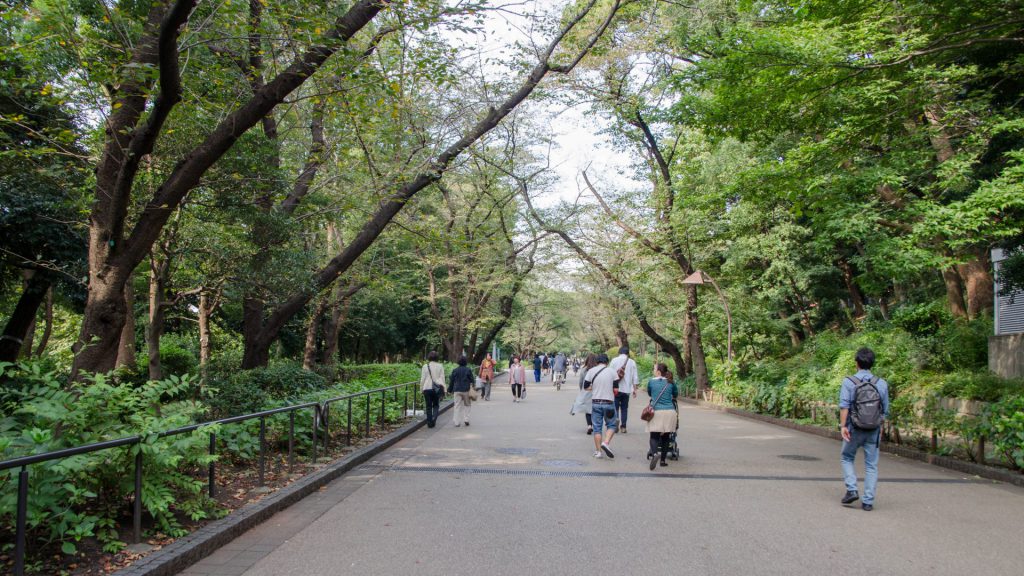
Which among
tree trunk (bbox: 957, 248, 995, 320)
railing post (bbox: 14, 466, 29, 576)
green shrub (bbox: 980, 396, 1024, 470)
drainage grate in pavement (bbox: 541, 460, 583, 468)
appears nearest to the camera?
railing post (bbox: 14, 466, 29, 576)

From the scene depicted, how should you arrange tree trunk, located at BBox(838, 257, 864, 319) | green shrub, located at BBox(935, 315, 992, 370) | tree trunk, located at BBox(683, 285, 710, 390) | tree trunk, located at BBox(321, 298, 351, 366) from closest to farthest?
green shrub, located at BBox(935, 315, 992, 370) → tree trunk, located at BBox(838, 257, 864, 319) → tree trunk, located at BBox(321, 298, 351, 366) → tree trunk, located at BBox(683, 285, 710, 390)

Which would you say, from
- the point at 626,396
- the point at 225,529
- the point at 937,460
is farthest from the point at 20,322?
the point at 937,460

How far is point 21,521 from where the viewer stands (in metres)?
3.58

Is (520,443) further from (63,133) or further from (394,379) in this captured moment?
(394,379)

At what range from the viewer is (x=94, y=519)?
4.27 meters

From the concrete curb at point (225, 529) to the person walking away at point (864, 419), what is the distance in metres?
5.62

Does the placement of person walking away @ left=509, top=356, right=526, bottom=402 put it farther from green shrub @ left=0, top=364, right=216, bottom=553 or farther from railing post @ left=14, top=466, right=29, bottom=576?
railing post @ left=14, top=466, right=29, bottom=576

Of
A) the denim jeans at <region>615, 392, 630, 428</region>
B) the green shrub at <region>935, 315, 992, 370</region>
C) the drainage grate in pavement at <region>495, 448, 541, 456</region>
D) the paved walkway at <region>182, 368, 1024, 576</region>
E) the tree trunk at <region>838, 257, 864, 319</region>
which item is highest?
the tree trunk at <region>838, 257, 864, 319</region>

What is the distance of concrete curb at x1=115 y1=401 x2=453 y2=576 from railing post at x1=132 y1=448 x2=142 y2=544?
230 millimetres

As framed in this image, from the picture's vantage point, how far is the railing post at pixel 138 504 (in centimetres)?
Answer: 455

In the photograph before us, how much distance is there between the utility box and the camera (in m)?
12.5

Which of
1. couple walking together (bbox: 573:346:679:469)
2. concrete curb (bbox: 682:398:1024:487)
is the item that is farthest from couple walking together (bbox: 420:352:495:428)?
concrete curb (bbox: 682:398:1024:487)

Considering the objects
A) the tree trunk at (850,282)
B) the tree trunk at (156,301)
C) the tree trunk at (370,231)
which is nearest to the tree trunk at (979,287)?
the tree trunk at (850,282)

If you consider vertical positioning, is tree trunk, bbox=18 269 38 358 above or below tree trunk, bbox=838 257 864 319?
below
